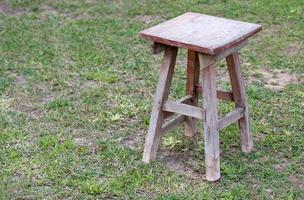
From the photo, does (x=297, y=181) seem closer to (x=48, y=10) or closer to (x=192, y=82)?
(x=192, y=82)

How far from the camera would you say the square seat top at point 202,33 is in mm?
3897

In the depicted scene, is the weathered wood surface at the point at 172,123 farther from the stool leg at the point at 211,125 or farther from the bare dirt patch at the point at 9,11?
the bare dirt patch at the point at 9,11

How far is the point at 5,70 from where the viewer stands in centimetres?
614

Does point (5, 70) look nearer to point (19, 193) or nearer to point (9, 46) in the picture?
point (9, 46)

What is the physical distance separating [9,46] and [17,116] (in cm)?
182

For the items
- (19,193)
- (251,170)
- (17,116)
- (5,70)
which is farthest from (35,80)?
(251,170)

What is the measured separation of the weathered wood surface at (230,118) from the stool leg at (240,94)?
4cm

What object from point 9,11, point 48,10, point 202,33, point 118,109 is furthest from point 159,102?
point 9,11

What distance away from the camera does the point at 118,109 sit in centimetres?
525

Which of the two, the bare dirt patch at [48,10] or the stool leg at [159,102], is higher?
the stool leg at [159,102]

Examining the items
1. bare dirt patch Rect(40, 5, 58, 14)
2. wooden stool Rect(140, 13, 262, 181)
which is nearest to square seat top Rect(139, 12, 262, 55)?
wooden stool Rect(140, 13, 262, 181)

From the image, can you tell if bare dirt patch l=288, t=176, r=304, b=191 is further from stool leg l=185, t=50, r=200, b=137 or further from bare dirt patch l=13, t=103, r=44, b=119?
bare dirt patch l=13, t=103, r=44, b=119

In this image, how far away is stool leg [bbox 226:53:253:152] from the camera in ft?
14.2

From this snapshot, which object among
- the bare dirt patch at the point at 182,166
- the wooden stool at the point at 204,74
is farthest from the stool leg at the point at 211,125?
the bare dirt patch at the point at 182,166
